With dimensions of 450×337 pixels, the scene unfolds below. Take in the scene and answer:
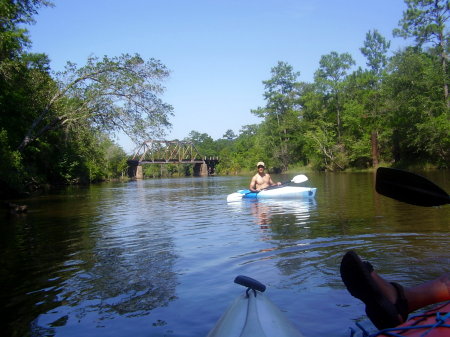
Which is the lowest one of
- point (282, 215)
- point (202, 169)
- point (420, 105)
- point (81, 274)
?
point (81, 274)

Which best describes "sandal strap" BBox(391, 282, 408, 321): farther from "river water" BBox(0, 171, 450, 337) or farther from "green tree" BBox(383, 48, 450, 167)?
"green tree" BBox(383, 48, 450, 167)

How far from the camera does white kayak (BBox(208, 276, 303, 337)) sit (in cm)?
234

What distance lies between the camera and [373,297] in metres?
2.50

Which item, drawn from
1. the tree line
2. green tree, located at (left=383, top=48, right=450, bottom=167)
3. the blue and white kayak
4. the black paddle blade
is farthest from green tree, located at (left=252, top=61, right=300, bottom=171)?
the black paddle blade

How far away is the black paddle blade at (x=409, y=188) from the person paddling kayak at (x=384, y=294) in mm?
Answer: 1198

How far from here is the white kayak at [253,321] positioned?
92.0 inches

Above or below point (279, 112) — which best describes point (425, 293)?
below

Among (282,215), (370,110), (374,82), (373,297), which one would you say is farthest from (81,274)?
(374,82)

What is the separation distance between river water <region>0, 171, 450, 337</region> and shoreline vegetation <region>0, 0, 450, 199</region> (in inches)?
330

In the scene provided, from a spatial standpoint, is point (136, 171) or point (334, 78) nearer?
point (334, 78)

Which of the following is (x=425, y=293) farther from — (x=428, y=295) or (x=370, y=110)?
(x=370, y=110)

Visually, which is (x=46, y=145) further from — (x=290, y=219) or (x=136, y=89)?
(x=290, y=219)

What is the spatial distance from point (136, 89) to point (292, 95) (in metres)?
38.4

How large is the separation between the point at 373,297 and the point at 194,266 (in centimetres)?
331
